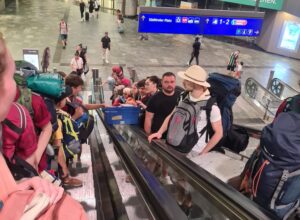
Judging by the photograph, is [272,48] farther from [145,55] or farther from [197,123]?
[197,123]

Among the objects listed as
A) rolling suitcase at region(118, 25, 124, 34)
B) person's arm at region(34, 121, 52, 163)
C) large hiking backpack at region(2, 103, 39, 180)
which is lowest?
rolling suitcase at region(118, 25, 124, 34)

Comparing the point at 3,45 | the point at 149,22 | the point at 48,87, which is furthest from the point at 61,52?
the point at 3,45

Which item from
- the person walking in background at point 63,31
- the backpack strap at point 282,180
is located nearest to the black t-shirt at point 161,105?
the backpack strap at point 282,180

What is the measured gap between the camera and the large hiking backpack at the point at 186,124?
11.2 feet

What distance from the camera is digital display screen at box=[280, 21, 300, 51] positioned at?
19.4 meters

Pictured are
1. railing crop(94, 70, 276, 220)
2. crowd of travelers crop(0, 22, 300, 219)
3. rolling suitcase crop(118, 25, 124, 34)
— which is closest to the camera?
crowd of travelers crop(0, 22, 300, 219)

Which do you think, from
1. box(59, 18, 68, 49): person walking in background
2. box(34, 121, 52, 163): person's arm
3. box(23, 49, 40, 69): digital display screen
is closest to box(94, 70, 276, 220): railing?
box(34, 121, 52, 163): person's arm

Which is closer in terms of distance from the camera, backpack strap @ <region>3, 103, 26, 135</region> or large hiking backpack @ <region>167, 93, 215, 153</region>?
backpack strap @ <region>3, 103, 26, 135</region>

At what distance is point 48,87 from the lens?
249 cm

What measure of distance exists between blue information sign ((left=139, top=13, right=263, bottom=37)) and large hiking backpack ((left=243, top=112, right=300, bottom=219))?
32.1ft

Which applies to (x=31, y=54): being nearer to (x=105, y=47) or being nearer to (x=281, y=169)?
(x=105, y=47)

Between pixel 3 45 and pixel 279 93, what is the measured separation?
12.8m

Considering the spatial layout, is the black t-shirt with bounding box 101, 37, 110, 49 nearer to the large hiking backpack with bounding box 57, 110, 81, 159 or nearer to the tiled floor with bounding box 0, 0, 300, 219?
the tiled floor with bounding box 0, 0, 300, 219

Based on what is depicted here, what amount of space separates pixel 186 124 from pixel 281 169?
51.6 inches
